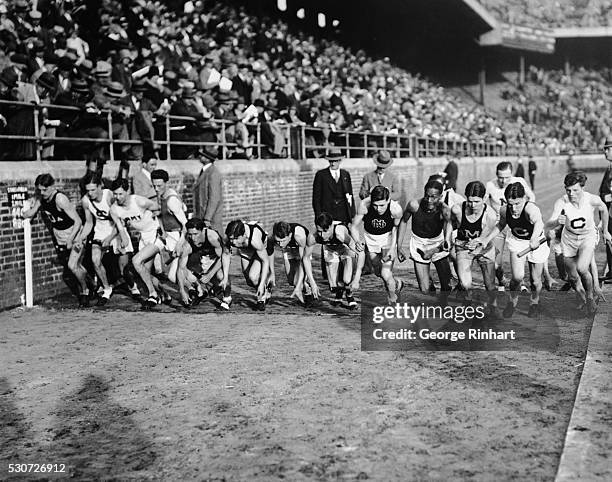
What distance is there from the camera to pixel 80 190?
10977mm

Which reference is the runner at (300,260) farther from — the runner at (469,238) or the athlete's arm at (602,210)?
the athlete's arm at (602,210)

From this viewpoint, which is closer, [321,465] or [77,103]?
[321,465]

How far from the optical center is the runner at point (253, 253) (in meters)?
9.20

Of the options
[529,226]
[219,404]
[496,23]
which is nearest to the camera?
→ [219,404]

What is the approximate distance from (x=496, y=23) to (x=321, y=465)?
44591 millimetres

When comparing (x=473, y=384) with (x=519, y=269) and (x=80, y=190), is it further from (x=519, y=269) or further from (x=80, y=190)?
(x=80, y=190)

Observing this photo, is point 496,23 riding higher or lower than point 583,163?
higher

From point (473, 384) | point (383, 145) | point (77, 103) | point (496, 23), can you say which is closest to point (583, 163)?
point (496, 23)

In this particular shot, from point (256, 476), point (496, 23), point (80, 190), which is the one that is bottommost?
point (256, 476)

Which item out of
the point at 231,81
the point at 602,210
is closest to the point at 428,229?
the point at 602,210

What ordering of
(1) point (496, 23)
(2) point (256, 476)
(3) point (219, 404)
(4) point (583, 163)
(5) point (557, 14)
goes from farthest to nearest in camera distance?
(5) point (557, 14) → (4) point (583, 163) → (1) point (496, 23) → (3) point (219, 404) → (2) point (256, 476)

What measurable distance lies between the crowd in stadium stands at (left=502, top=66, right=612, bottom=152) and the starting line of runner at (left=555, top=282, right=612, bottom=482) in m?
42.7

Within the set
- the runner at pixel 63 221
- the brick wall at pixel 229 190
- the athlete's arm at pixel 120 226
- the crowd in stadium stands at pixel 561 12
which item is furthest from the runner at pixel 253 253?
the crowd in stadium stands at pixel 561 12

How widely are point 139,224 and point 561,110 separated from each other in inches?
1810
